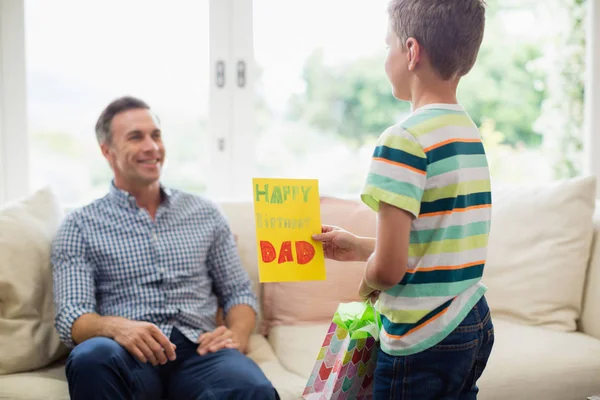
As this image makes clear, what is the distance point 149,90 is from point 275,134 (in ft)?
2.01

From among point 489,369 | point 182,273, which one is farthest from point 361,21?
point 489,369

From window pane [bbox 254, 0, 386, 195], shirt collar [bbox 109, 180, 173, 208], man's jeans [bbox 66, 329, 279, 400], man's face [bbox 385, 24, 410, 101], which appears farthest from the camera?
window pane [bbox 254, 0, 386, 195]

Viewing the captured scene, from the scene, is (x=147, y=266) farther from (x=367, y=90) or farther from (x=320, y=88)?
(x=367, y=90)

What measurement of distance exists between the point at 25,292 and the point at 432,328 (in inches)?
50.1

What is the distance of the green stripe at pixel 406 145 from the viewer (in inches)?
38.2

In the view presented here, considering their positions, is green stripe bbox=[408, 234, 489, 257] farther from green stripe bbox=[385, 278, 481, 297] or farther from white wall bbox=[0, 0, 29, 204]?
white wall bbox=[0, 0, 29, 204]

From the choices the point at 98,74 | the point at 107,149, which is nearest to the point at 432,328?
the point at 107,149

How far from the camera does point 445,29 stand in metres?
1.00

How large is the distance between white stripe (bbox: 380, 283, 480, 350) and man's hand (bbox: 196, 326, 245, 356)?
0.88 metres

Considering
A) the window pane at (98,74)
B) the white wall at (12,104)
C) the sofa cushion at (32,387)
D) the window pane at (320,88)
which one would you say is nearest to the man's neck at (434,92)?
the sofa cushion at (32,387)

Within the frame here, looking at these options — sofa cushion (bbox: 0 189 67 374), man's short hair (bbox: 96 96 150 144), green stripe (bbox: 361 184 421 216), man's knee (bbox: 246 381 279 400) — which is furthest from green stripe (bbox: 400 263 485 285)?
man's short hair (bbox: 96 96 150 144)

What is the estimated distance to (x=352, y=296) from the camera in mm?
2162

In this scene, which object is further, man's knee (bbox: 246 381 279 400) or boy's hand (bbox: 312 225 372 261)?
man's knee (bbox: 246 381 279 400)

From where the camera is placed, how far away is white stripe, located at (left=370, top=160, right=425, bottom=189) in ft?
3.15
